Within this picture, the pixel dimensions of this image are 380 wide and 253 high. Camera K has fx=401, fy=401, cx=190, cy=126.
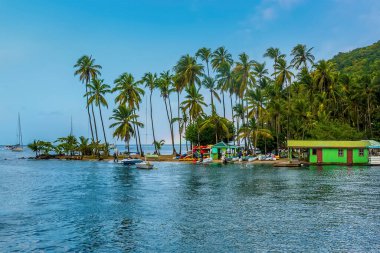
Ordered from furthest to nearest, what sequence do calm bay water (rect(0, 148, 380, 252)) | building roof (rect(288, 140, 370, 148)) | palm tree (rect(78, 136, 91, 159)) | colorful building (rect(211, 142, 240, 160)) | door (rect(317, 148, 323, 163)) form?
palm tree (rect(78, 136, 91, 159)) < colorful building (rect(211, 142, 240, 160)) < door (rect(317, 148, 323, 163)) < building roof (rect(288, 140, 370, 148)) < calm bay water (rect(0, 148, 380, 252))

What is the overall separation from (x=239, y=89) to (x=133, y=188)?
63.4m

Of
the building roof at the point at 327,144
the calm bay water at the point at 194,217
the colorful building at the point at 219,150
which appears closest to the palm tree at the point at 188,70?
the colorful building at the point at 219,150

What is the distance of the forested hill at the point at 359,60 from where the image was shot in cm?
11772

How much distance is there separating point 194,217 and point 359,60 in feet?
385

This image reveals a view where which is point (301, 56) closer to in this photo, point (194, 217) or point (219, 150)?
point (219, 150)

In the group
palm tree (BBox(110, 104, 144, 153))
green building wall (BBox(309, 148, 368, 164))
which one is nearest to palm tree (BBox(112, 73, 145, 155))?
palm tree (BBox(110, 104, 144, 153))

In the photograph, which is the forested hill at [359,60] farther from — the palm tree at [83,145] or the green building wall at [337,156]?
the palm tree at [83,145]

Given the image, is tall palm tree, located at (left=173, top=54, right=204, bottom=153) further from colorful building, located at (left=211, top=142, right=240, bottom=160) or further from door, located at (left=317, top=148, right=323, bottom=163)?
door, located at (left=317, top=148, right=323, bottom=163)

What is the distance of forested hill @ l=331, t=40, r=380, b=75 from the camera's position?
386 feet

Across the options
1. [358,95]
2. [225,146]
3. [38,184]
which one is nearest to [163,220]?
[38,184]

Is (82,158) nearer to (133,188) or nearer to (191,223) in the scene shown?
(133,188)

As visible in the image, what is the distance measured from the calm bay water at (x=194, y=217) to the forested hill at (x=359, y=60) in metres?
82.7

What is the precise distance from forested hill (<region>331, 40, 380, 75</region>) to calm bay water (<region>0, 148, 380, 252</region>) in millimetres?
82672

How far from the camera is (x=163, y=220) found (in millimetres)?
26078
